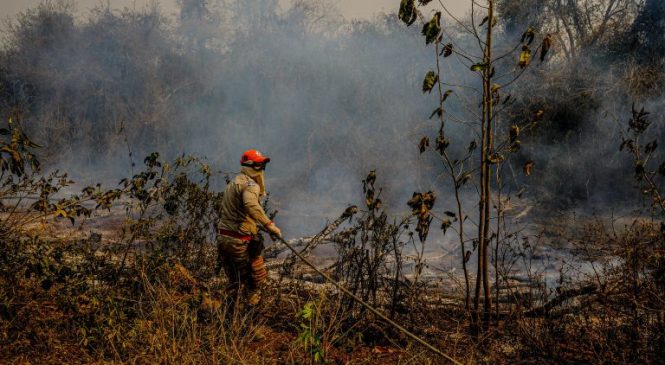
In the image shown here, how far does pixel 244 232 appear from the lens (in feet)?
13.9

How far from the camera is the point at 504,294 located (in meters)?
5.21

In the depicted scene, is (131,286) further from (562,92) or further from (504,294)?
(562,92)

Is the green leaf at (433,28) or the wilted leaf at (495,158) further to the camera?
the wilted leaf at (495,158)

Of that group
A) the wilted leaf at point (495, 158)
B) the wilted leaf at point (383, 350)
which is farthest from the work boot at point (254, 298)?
the wilted leaf at point (495, 158)

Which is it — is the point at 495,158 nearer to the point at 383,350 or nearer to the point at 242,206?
the point at 383,350

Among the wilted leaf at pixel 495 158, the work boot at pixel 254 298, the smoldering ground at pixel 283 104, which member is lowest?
the work boot at pixel 254 298

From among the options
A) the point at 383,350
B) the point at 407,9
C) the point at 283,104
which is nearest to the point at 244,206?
the point at 383,350

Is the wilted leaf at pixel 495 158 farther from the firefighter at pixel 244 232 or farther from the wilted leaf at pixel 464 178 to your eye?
the firefighter at pixel 244 232

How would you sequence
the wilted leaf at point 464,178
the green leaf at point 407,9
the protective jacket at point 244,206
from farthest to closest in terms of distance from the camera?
the protective jacket at point 244,206 → the wilted leaf at point 464,178 → the green leaf at point 407,9

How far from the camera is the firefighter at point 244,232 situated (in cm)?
418

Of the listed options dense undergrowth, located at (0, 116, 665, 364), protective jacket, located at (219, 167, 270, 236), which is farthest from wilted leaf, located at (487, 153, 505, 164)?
protective jacket, located at (219, 167, 270, 236)

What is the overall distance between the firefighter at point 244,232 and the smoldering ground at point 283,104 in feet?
18.4

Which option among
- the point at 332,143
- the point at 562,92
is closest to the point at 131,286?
the point at 332,143

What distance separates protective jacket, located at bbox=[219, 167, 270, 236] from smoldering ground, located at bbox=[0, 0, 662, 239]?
572 cm
